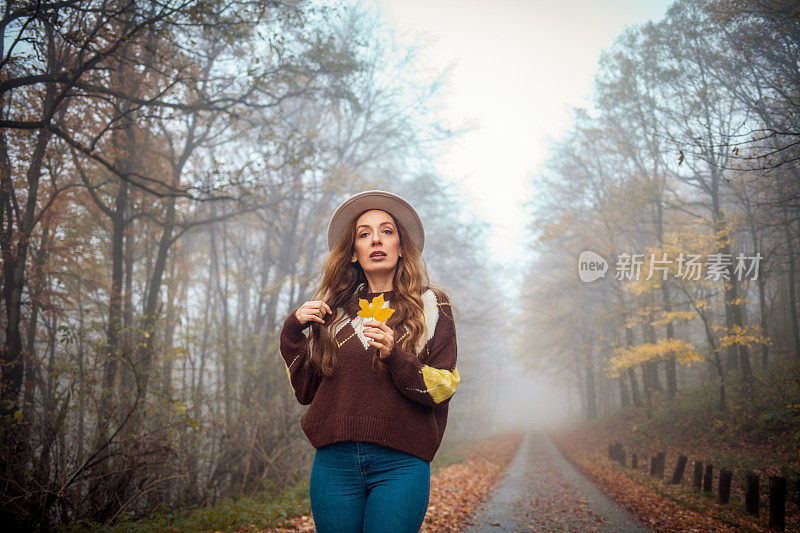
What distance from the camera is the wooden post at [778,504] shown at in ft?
19.8

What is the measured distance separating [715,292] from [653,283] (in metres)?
1.59

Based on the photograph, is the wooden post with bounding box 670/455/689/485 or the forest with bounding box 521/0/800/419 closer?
the forest with bounding box 521/0/800/419

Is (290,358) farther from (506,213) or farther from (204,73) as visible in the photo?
(506,213)

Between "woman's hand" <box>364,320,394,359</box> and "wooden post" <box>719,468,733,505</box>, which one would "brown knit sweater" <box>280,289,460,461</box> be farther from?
"wooden post" <box>719,468,733,505</box>

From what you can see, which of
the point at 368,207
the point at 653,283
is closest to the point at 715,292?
the point at 653,283

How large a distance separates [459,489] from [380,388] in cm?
846

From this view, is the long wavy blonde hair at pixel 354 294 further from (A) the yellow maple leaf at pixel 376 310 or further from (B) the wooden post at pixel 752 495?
(B) the wooden post at pixel 752 495

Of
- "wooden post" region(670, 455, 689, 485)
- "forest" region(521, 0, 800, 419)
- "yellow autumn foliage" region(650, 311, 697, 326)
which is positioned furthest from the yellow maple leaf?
"yellow autumn foliage" region(650, 311, 697, 326)

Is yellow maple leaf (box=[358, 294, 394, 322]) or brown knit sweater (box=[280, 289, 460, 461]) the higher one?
yellow maple leaf (box=[358, 294, 394, 322])

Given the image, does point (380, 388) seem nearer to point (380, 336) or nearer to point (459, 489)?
point (380, 336)

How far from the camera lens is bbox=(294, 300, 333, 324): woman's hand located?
1902 millimetres

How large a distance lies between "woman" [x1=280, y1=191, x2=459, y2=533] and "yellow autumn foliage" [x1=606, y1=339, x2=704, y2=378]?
12102 mm

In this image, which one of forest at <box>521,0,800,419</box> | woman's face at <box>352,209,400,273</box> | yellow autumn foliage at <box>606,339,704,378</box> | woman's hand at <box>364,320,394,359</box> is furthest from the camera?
yellow autumn foliage at <box>606,339,704,378</box>

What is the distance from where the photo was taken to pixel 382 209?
240cm
